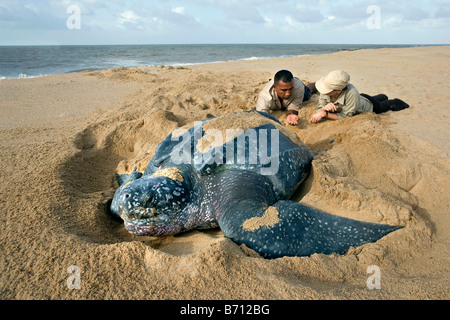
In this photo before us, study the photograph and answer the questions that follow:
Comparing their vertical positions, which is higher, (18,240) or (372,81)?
(372,81)

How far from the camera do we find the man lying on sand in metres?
3.71

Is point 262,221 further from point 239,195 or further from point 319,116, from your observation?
point 319,116

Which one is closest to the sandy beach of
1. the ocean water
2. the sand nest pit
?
the sand nest pit

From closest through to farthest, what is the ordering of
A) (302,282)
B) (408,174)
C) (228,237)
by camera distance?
(302,282)
(228,237)
(408,174)

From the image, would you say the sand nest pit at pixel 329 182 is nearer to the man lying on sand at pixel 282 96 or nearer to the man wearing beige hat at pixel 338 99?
the man wearing beige hat at pixel 338 99

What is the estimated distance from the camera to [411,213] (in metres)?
1.70

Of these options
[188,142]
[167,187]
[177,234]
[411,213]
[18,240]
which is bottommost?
[177,234]

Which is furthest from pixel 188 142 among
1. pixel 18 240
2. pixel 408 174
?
pixel 408 174

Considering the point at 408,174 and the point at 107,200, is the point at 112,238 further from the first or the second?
the point at 408,174

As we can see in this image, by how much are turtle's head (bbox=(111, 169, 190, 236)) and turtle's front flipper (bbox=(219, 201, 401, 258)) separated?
13.4 inches

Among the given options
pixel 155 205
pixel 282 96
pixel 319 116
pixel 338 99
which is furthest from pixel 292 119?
pixel 155 205

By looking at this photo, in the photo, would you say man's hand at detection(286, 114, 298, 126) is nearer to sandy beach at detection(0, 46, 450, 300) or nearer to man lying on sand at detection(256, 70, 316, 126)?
man lying on sand at detection(256, 70, 316, 126)
